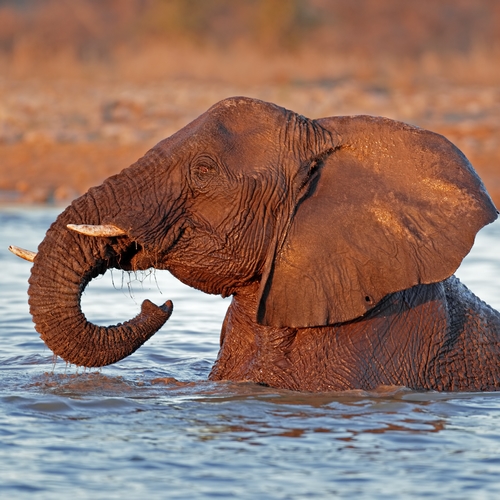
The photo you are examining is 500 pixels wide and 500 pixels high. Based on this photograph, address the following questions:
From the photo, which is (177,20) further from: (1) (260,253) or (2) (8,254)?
(1) (260,253)

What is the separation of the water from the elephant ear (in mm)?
454

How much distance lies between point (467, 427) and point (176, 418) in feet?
4.09

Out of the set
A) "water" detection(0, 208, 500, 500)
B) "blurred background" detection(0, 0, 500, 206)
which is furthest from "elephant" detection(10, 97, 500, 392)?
"blurred background" detection(0, 0, 500, 206)

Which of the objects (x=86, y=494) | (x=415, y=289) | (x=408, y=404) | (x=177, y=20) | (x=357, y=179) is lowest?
(x=86, y=494)

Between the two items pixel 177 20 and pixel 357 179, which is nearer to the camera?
pixel 357 179

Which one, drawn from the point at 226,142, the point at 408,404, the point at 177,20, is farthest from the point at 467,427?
the point at 177,20

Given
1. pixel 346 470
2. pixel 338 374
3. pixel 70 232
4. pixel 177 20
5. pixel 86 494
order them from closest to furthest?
pixel 86 494, pixel 346 470, pixel 70 232, pixel 338 374, pixel 177 20

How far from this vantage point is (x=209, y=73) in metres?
25.3

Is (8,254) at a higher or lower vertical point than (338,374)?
higher

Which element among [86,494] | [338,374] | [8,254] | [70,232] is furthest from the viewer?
[8,254]

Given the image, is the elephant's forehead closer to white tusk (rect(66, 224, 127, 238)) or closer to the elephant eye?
the elephant eye

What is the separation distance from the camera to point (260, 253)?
17.3 feet

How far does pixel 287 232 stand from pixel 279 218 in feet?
0.22

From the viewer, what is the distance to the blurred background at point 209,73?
17.1 meters
